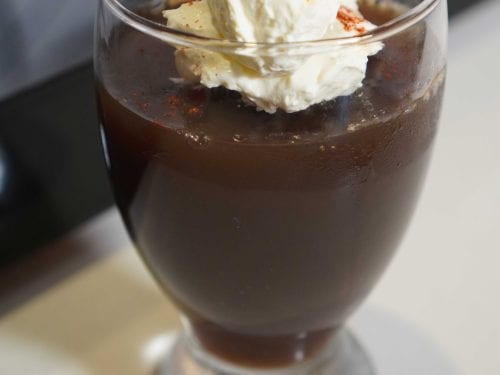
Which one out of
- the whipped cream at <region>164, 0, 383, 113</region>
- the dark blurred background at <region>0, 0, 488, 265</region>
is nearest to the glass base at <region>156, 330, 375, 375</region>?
the dark blurred background at <region>0, 0, 488, 265</region>

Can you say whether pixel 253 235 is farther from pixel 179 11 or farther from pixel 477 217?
pixel 477 217

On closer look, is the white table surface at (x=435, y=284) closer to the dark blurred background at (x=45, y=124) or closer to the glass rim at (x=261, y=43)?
the dark blurred background at (x=45, y=124)

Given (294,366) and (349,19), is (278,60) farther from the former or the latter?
(294,366)

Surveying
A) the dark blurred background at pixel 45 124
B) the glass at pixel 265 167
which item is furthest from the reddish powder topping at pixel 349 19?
the dark blurred background at pixel 45 124

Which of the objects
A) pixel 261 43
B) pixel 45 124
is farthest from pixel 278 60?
pixel 45 124

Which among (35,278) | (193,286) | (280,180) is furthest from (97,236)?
(280,180)
